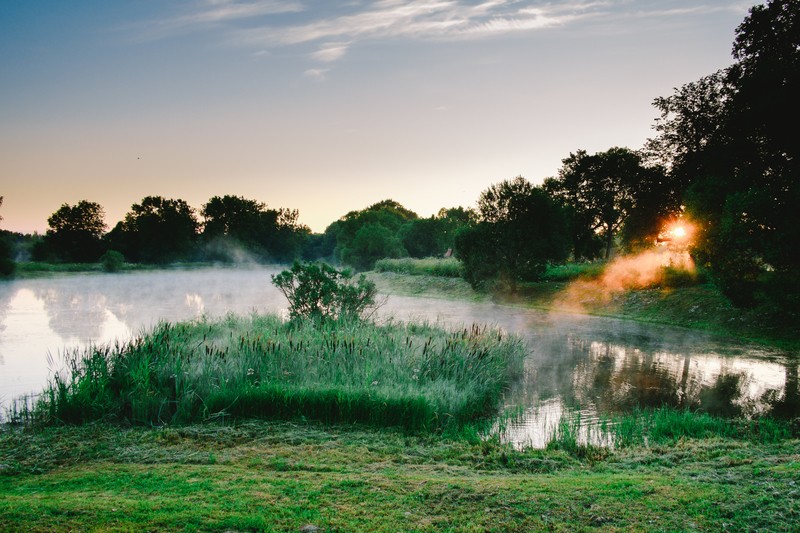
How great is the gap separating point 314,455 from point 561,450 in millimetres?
3298

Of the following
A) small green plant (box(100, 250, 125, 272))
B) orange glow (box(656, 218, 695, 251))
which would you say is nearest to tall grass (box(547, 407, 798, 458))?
orange glow (box(656, 218, 695, 251))

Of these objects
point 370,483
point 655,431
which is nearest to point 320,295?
point 655,431

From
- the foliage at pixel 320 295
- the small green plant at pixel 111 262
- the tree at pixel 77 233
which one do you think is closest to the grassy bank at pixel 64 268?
the small green plant at pixel 111 262

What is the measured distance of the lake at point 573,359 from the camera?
1045 cm

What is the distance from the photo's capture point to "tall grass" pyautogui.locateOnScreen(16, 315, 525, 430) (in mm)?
8555

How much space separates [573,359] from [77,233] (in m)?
68.9

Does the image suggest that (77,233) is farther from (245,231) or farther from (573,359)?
(573,359)

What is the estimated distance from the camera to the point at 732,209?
19297mm

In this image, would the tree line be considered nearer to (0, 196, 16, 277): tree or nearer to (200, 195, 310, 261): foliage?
(0, 196, 16, 277): tree

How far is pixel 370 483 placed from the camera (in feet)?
17.3

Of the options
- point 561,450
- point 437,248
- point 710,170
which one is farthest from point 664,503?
point 437,248

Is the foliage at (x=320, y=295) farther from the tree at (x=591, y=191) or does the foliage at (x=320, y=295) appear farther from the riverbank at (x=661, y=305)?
the tree at (x=591, y=191)

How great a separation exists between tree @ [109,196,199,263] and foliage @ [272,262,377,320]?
207 feet

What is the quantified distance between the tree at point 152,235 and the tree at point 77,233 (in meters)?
3.28
